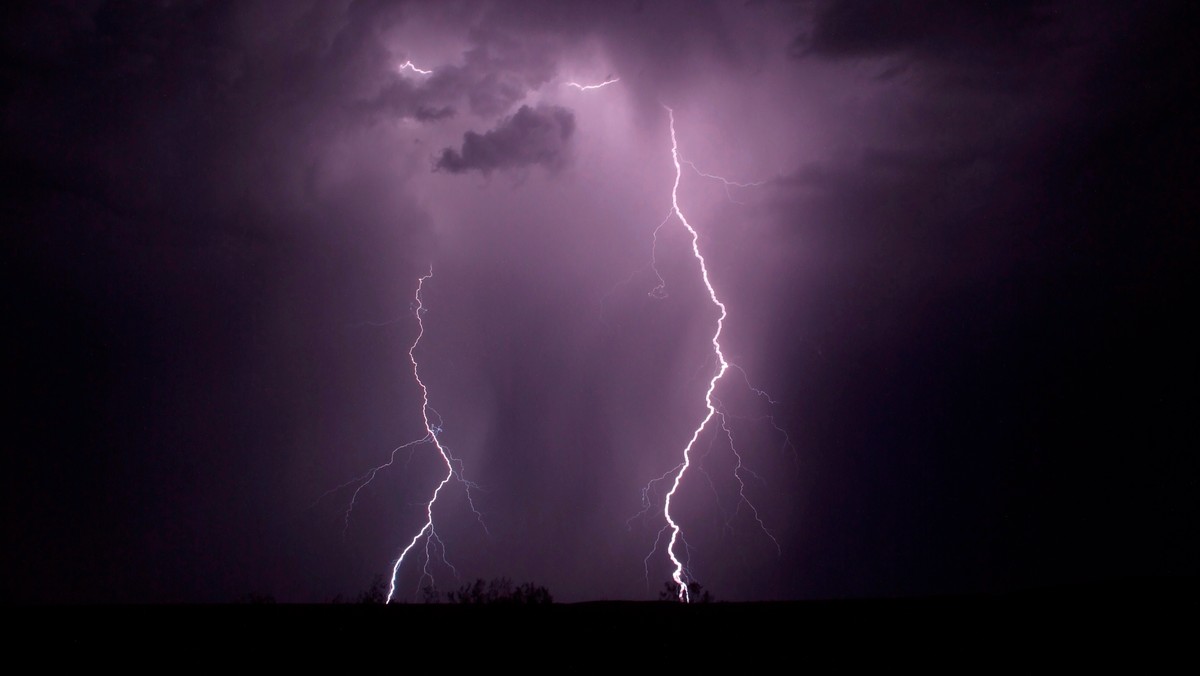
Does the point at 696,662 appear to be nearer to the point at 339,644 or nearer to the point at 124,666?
the point at 339,644

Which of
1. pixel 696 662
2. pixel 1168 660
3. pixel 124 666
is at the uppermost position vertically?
pixel 1168 660

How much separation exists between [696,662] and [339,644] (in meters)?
2.74

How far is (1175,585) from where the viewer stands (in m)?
5.53

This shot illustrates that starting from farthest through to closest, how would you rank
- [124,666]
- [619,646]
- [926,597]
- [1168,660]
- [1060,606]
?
[926,597]
[1060,606]
[619,646]
[124,666]
[1168,660]

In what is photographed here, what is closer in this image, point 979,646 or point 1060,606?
point 979,646

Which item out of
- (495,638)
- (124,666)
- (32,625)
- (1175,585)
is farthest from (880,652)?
(32,625)

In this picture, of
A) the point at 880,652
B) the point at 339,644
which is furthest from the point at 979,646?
the point at 339,644

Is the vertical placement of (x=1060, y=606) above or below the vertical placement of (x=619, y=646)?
above

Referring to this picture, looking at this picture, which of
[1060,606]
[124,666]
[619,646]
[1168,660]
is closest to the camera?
[1168,660]

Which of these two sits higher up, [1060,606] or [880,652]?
[1060,606]

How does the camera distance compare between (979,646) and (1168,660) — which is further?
(979,646)

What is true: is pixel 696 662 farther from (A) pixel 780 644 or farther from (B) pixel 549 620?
(B) pixel 549 620

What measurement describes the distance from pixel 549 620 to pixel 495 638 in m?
0.58

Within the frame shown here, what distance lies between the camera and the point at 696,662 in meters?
4.47
